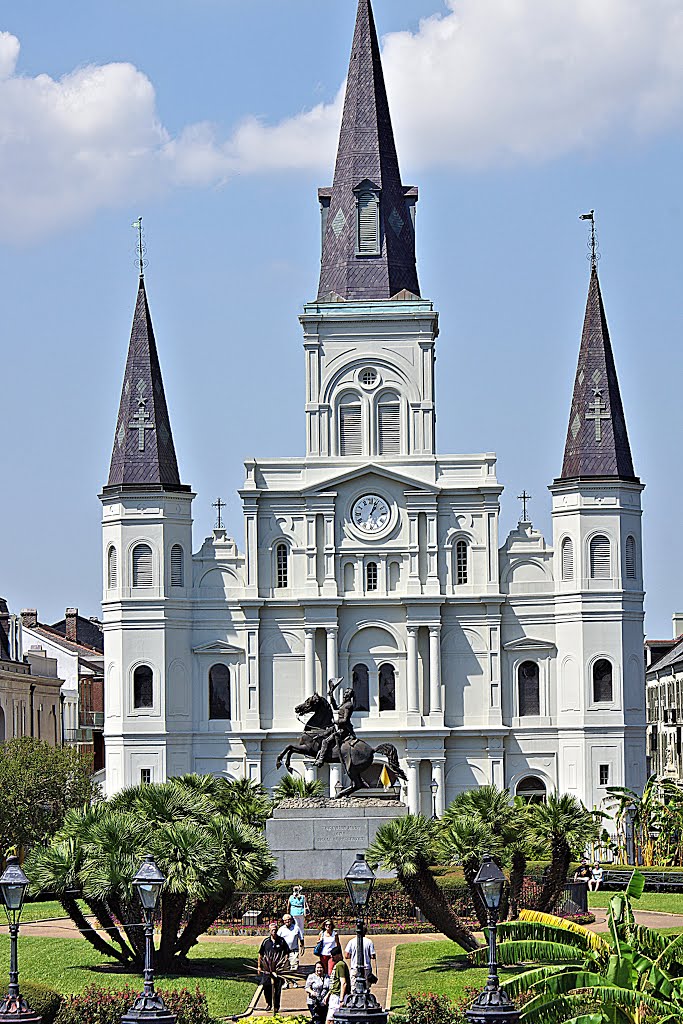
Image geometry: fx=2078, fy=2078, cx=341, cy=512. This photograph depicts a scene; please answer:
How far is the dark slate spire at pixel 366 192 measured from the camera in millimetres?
96000

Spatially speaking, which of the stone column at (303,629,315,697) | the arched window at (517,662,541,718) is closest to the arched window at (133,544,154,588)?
the stone column at (303,629,315,697)

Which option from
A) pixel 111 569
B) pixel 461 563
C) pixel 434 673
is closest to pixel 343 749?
pixel 434 673

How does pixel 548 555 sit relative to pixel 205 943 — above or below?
above

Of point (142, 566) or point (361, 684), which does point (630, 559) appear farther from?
point (142, 566)

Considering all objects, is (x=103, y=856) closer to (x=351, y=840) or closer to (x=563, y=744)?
(x=351, y=840)

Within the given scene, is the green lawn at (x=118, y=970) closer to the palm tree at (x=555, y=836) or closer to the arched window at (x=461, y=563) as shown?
the palm tree at (x=555, y=836)

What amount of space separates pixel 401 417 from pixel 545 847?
161ft

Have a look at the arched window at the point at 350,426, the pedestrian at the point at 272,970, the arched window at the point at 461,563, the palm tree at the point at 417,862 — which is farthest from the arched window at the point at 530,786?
the pedestrian at the point at 272,970

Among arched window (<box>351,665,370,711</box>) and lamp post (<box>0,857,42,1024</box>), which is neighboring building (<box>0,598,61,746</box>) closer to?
arched window (<box>351,665,370,711</box>)

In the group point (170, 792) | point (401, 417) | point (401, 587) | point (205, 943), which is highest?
point (401, 417)

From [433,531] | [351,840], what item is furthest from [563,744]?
[351,840]

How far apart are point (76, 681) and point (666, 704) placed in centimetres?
3261

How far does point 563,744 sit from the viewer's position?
297ft

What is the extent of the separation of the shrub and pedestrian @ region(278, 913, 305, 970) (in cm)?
400
